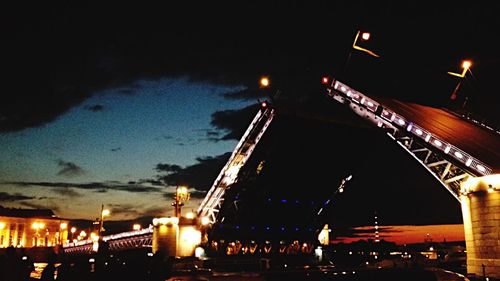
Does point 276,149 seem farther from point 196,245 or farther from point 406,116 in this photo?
point 196,245

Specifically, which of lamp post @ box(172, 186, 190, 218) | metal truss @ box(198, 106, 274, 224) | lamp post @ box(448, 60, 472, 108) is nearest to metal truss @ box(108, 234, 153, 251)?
lamp post @ box(172, 186, 190, 218)

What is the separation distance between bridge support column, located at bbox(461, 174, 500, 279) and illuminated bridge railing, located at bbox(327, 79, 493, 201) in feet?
2.11

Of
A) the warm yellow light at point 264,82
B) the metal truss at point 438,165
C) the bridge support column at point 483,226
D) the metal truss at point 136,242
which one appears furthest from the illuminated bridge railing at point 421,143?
the metal truss at point 136,242

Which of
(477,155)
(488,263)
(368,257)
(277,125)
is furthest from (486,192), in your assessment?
(368,257)

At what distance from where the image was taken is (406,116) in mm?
24109

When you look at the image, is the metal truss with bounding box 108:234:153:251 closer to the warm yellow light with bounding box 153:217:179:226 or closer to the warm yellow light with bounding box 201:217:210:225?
the warm yellow light with bounding box 153:217:179:226

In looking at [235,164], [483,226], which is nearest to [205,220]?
[235,164]

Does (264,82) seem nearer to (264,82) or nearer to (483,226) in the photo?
(264,82)

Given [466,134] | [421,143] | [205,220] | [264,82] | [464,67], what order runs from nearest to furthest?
1. [421,143]
2. [264,82]
3. [466,134]
4. [464,67]
5. [205,220]

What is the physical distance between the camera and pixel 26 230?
10194 centimetres

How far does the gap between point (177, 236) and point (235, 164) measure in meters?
8.55

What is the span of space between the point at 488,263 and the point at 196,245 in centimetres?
2111

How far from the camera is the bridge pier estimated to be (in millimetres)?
32625

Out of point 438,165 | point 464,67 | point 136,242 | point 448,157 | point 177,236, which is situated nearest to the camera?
point 448,157
